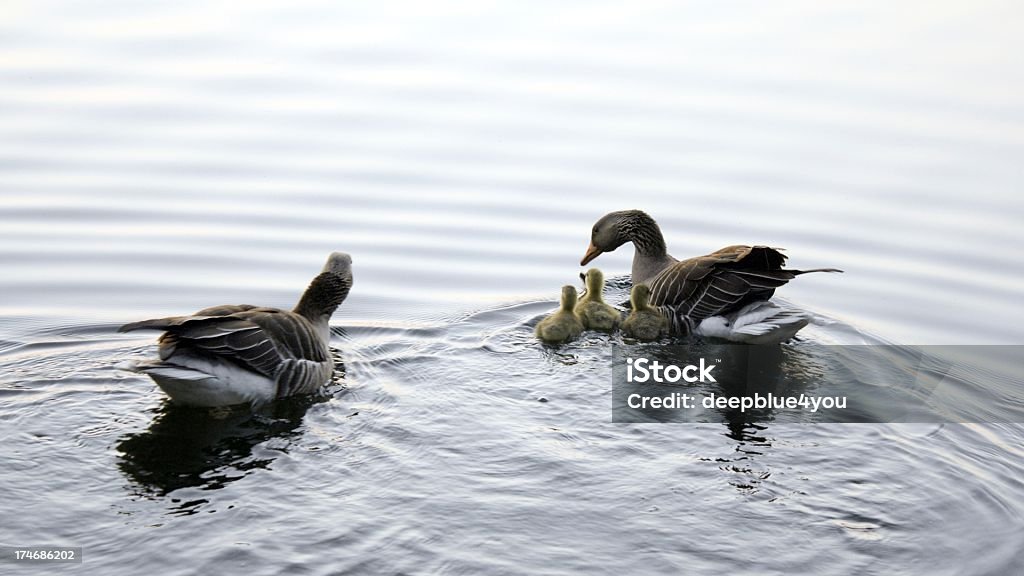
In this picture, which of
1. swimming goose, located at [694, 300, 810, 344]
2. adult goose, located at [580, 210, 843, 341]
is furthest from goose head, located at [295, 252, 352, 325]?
swimming goose, located at [694, 300, 810, 344]

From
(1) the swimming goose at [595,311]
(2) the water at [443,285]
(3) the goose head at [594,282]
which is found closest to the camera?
(2) the water at [443,285]

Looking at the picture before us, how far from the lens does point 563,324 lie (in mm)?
10656

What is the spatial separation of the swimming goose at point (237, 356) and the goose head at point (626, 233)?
3957mm

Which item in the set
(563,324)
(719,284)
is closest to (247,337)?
(563,324)

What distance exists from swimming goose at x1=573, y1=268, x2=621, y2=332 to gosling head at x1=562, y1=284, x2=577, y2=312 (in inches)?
8.1

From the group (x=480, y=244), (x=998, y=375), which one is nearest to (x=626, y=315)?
(x=480, y=244)

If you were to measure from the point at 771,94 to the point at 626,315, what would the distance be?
7672mm

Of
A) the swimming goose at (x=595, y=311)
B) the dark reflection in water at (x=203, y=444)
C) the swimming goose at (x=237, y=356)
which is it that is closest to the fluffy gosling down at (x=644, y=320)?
the swimming goose at (x=595, y=311)

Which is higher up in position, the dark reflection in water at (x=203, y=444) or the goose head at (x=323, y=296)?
the goose head at (x=323, y=296)

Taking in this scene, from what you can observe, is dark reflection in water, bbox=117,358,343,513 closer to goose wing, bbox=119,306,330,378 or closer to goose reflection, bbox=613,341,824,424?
goose wing, bbox=119,306,330,378

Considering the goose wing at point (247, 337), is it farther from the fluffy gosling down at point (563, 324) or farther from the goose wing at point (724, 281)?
the goose wing at point (724, 281)

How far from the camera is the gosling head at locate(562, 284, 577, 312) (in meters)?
10.8

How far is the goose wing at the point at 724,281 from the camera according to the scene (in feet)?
35.3

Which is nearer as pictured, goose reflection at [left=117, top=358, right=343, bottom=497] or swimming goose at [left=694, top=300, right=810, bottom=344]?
goose reflection at [left=117, top=358, right=343, bottom=497]
